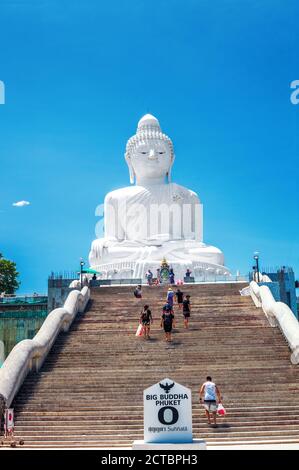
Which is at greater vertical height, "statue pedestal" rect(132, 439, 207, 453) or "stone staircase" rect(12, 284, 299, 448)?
"stone staircase" rect(12, 284, 299, 448)

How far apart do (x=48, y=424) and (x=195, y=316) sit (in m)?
6.57

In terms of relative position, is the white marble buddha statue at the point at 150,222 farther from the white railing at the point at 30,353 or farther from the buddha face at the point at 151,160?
the white railing at the point at 30,353

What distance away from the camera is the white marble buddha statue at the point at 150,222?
2661 cm

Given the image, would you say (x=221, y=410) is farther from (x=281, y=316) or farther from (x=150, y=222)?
(x=150, y=222)

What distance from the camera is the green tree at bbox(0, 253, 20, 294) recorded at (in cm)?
3703

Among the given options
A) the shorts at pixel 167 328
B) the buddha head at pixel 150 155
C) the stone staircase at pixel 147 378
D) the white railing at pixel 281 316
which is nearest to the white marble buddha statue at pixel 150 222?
the buddha head at pixel 150 155

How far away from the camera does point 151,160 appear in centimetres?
3114

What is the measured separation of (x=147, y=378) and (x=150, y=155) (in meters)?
20.5

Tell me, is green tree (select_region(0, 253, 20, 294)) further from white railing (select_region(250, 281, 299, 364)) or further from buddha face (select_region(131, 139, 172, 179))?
white railing (select_region(250, 281, 299, 364))

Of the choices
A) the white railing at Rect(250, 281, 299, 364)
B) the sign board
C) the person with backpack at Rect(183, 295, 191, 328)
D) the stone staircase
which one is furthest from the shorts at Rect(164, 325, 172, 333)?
the sign board

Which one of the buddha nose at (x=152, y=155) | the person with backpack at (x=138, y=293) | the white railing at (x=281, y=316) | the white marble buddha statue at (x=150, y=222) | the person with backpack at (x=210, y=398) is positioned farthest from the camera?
the buddha nose at (x=152, y=155)

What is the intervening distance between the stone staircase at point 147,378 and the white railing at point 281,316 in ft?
0.75

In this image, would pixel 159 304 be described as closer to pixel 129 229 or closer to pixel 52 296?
pixel 52 296

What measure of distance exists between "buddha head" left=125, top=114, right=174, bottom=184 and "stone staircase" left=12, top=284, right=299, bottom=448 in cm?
1568
